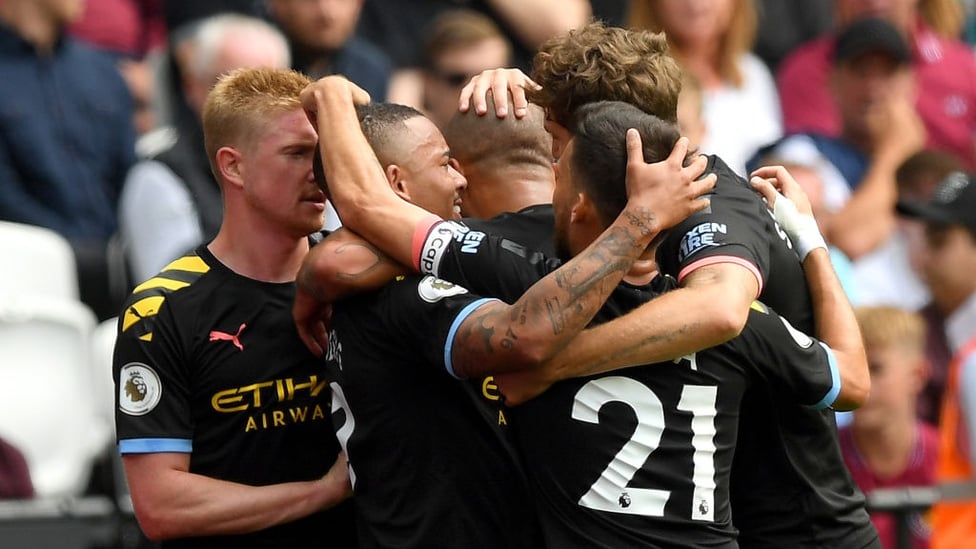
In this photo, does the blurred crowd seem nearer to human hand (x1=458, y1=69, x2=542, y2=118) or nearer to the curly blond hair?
human hand (x1=458, y1=69, x2=542, y2=118)

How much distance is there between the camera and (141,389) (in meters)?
3.99

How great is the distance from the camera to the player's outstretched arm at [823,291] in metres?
3.78

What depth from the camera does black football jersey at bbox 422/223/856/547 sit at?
350 centimetres

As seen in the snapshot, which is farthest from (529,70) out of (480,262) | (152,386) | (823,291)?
(480,262)

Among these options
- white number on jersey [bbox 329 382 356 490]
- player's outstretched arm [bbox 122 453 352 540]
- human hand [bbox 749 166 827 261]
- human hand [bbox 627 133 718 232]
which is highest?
Result: human hand [bbox 749 166 827 261]

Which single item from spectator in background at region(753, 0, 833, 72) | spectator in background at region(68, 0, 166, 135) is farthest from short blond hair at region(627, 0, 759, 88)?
spectator in background at region(68, 0, 166, 135)

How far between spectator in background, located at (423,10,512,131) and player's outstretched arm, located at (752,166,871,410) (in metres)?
3.37

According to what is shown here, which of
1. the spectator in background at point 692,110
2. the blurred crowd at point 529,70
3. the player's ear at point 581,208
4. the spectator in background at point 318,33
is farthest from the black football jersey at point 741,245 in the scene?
the spectator in background at point 318,33

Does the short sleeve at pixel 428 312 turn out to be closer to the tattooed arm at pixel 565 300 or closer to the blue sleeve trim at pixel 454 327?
the blue sleeve trim at pixel 454 327

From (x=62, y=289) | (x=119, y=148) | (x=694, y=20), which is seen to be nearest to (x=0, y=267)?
(x=62, y=289)

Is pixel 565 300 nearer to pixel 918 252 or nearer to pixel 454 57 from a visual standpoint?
pixel 454 57

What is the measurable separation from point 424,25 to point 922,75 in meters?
2.87

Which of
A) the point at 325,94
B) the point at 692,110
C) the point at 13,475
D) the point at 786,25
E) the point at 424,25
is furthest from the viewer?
the point at 786,25

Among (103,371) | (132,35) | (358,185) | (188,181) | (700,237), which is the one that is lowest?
(103,371)
